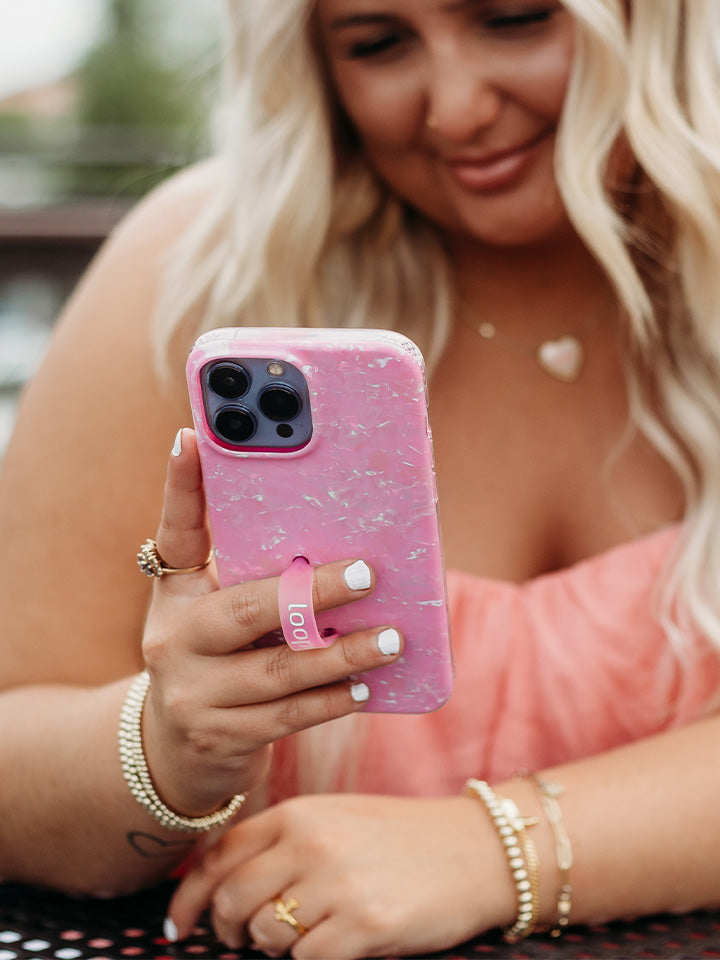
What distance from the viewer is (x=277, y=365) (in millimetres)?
669

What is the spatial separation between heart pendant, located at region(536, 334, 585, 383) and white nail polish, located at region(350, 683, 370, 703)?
628 millimetres

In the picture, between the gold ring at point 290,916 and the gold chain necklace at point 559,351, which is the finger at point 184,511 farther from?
→ the gold chain necklace at point 559,351

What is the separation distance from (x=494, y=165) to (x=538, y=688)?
56cm

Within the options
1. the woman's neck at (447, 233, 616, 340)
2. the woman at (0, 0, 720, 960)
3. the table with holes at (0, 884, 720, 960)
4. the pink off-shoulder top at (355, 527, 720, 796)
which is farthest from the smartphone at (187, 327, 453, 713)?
the woman's neck at (447, 233, 616, 340)

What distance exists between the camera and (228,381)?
26.9 inches

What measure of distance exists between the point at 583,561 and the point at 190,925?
0.58m

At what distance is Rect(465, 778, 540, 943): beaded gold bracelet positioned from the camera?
0.87 meters

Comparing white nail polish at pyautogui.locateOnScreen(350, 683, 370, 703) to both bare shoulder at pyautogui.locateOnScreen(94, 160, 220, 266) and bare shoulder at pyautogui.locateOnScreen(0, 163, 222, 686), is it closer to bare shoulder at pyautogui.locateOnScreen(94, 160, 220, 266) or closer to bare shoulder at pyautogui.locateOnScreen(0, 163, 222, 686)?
bare shoulder at pyautogui.locateOnScreen(0, 163, 222, 686)

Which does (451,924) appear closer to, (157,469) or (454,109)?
(157,469)

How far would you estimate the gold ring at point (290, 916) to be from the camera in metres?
0.83

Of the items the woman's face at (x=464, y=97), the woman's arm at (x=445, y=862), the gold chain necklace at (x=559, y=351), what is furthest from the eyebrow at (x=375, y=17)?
the woman's arm at (x=445, y=862)

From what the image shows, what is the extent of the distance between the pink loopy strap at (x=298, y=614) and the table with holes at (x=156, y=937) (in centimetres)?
32

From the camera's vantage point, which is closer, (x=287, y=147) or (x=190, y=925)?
(x=190, y=925)

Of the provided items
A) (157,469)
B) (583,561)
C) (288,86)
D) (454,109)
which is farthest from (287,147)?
(583,561)
